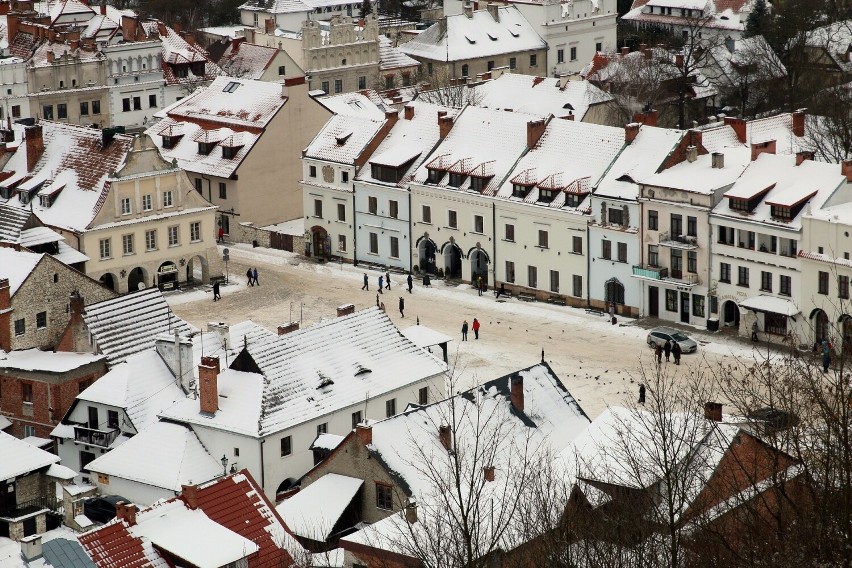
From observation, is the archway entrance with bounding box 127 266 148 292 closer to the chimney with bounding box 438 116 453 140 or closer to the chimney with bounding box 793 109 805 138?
the chimney with bounding box 438 116 453 140

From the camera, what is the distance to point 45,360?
71.0 m

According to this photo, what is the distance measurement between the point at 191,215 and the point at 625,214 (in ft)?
70.3

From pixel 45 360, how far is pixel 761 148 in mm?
33574

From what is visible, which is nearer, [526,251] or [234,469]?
[234,469]

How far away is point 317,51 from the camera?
412 feet

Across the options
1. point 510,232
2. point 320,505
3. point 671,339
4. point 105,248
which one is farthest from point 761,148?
point 320,505

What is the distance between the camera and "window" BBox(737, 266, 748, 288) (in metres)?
84.6


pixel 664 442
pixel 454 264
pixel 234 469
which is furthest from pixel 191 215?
pixel 664 442

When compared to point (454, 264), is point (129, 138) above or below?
above

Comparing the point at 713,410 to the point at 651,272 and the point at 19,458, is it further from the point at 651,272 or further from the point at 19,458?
the point at 651,272

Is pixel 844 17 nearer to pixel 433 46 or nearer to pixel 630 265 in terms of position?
pixel 433 46

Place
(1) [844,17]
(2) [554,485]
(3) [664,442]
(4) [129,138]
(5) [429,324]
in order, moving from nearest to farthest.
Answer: (3) [664,442] < (2) [554,485] < (5) [429,324] < (4) [129,138] < (1) [844,17]

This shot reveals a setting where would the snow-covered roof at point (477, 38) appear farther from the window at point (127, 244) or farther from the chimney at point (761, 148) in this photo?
the chimney at point (761, 148)

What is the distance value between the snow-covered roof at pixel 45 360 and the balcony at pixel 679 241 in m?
27.5
